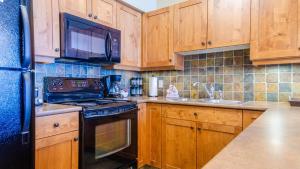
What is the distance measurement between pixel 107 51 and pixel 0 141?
1416mm

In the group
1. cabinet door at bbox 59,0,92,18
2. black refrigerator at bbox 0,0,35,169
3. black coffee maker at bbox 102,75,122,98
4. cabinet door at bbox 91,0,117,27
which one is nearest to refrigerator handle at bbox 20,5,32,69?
black refrigerator at bbox 0,0,35,169

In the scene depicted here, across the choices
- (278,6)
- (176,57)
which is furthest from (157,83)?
(278,6)

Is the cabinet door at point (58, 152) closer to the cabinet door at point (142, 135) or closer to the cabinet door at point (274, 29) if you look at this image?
the cabinet door at point (142, 135)

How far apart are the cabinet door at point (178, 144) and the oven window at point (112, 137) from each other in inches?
18.8

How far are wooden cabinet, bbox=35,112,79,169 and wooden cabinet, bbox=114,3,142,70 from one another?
1184 millimetres

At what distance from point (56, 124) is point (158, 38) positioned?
1.81 meters

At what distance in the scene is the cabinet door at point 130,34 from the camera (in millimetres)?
2615

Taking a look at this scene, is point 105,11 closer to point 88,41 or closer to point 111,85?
point 88,41

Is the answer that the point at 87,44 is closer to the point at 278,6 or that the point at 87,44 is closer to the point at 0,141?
the point at 0,141

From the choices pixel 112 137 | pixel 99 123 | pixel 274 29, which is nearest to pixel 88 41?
pixel 99 123

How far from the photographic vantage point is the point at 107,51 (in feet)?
7.52

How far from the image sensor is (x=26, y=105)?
3.92 feet

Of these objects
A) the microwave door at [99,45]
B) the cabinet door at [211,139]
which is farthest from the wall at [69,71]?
the cabinet door at [211,139]

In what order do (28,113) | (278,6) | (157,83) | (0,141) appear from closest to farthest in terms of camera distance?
(0,141) < (28,113) < (278,6) < (157,83)
